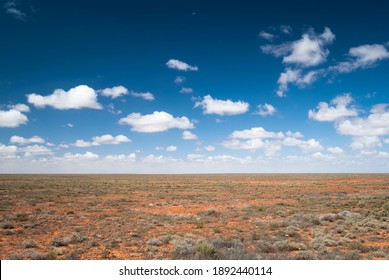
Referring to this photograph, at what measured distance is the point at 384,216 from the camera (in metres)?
21.7

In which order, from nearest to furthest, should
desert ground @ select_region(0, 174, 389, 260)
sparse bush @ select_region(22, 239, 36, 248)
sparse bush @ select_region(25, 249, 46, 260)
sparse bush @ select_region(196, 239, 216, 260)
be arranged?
1. sparse bush @ select_region(196, 239, 216, 260)
2. sparse bush @ select_region(25, 249, 46, 260)
3. desert ground @ select_region(0, 174, 389, 260)
4. sparse bush @ select_region(22, 239, 36, 248)

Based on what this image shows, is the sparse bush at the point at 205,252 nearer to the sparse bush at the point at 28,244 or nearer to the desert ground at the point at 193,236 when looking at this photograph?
the desert ground at the point at 193,236

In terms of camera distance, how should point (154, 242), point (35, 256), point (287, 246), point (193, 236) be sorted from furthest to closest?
point (193, 236)
point (154, 242)
point (287, 246)
point (35, 256)

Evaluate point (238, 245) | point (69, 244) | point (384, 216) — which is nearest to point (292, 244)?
point (238, 245)

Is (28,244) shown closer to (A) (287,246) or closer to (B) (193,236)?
(B) (193,236)

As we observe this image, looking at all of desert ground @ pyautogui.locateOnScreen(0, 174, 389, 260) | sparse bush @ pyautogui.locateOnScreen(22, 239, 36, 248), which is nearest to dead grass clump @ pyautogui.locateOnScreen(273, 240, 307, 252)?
desert ground @ pyautogui.locateOnScreen(0, 174, 389, 260)

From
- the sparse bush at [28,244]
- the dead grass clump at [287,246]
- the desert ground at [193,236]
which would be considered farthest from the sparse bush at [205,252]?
the sparse bush at [28,244]

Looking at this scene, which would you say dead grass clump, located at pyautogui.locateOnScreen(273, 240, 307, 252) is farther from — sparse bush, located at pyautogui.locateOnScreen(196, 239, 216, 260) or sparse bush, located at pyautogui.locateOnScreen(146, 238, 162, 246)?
sparse bush, located at pyautogui.locateOnScreen(146, 238, 162, 246)

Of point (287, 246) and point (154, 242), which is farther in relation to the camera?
point (154, 242)

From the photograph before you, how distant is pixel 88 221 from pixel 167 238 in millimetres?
8683

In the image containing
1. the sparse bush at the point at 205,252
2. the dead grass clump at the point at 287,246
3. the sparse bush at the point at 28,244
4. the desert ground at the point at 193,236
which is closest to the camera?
the sparse bush at the point at 205,252

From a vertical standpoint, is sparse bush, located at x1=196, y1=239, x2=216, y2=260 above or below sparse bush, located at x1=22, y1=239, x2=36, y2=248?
above

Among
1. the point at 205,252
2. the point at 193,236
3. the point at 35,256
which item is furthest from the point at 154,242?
the point at 35,256
